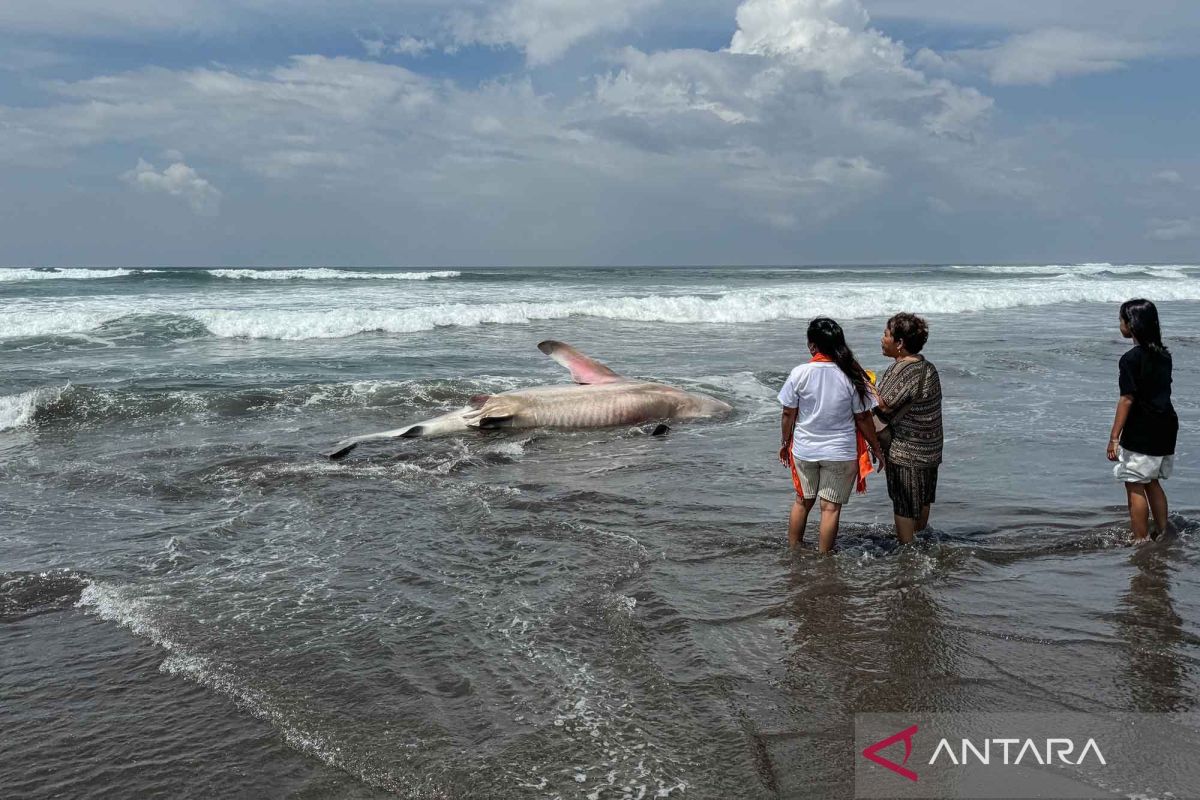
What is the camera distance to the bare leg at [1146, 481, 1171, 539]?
245 inches

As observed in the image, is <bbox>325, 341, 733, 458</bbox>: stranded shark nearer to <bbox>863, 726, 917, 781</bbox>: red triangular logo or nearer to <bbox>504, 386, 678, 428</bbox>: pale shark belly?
<bbox>504, 386, 678, 428</bbox>: pale shark belly

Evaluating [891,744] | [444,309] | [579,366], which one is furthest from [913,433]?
[444,309]

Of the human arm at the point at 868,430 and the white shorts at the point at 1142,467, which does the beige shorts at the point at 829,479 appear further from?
the white shorts at the point at 1142,467

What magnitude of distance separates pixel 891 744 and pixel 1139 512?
3.73 meters

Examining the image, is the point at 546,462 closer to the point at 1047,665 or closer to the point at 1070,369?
the point at 1047,665

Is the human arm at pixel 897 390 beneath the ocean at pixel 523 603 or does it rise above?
above

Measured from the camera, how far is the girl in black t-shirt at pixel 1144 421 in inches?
239

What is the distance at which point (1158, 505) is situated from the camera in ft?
20.4

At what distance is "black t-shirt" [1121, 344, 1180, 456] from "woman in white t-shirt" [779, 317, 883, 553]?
6.14 ft

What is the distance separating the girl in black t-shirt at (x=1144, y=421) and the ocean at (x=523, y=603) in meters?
→ 0.34

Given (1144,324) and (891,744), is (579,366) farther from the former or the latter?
(891,744)

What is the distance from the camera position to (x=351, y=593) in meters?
5.36

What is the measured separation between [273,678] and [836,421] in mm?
3731

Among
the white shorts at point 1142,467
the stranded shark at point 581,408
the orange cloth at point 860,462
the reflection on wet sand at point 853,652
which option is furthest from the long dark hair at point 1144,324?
the stranded shark at point 581,408
